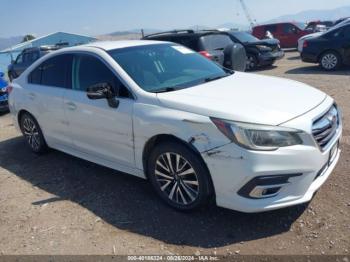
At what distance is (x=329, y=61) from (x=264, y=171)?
10.5m

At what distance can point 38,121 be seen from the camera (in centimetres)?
560

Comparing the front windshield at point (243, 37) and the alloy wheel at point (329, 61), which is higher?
the front windshield at point (243, 37)

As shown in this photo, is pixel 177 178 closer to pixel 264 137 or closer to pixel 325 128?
pixel 264 137

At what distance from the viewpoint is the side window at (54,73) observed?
197 inches

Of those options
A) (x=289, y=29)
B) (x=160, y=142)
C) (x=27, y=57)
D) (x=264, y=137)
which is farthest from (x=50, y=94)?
(x=289, y=29)

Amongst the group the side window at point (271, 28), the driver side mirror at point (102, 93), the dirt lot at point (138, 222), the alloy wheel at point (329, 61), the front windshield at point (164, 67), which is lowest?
the dirt lot at point (138, 222)

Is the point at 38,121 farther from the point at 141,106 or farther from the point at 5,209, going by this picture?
the point at 141,106

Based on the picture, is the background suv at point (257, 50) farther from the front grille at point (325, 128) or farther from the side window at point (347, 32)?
the front grille at point (325, 128)

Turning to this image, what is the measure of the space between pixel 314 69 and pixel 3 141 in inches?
406

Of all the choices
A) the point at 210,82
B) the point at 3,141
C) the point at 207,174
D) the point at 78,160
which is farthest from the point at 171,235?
the point at 3,141

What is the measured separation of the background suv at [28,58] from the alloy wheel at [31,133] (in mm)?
10121

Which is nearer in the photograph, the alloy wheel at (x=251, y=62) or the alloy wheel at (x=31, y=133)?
the alloy wheel at (x=31, y=133)

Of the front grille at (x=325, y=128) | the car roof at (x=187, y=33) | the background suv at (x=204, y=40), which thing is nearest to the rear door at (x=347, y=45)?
the background suv at (x=204, y=40)

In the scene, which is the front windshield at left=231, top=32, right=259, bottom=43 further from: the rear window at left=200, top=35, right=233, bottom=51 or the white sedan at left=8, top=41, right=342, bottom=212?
the white sedan at left=8, top=41, right=342, bottom=212
